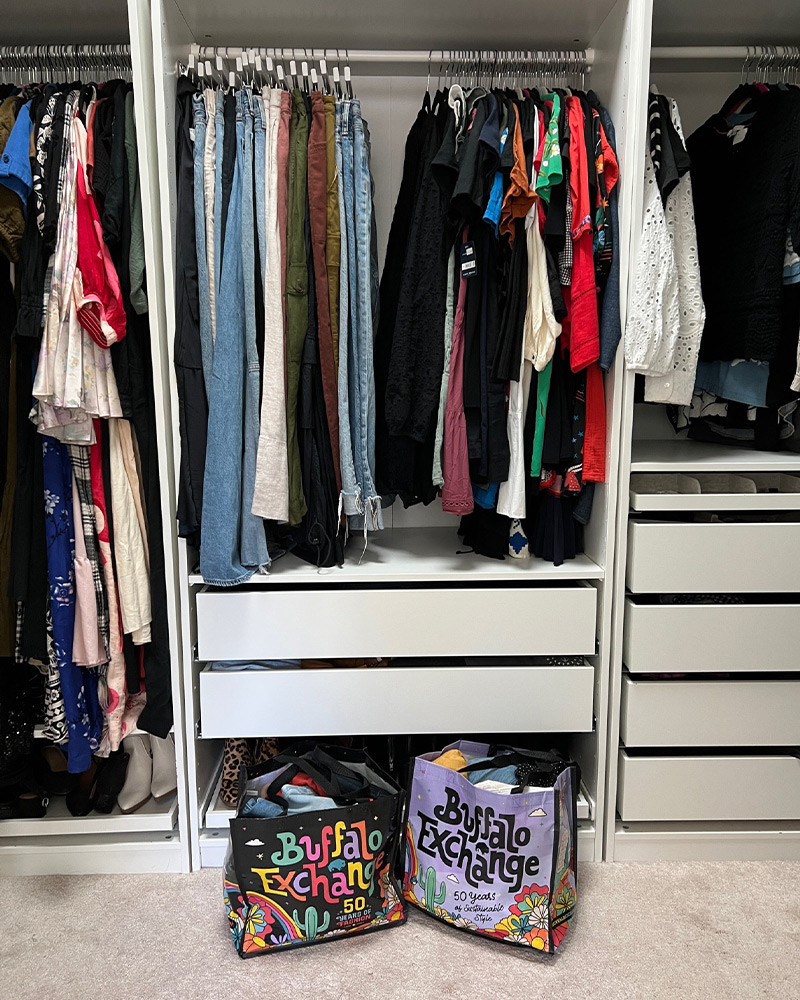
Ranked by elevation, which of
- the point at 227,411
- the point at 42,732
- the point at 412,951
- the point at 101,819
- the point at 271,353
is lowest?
the point at 412,951

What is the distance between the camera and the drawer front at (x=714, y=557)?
5.46 feet

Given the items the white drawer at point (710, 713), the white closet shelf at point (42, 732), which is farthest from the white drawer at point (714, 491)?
the white closet shelf at point (42, 732)

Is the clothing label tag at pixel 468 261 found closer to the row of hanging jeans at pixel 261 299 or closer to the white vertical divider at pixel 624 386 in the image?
the row of hanging jeans at pixel 261 299

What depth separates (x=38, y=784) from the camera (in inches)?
72.2

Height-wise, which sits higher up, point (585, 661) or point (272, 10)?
point (272, 10)

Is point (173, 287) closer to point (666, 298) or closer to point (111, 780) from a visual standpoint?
point (666, 298)

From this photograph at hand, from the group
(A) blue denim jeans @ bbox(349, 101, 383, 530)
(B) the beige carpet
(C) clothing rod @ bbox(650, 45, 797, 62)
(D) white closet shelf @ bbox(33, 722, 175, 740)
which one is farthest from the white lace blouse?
(D) white closet shelf @ bbox(33, 722, 175, 740)

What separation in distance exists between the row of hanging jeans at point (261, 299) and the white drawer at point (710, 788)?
1017 millimetres

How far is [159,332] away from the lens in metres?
1.57

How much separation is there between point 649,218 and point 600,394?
15.2 inches

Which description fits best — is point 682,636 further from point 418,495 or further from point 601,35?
point 601,35

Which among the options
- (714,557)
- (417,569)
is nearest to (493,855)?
(417,569)

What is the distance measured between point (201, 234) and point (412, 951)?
157cm

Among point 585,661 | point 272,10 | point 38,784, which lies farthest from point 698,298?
point 38,784
